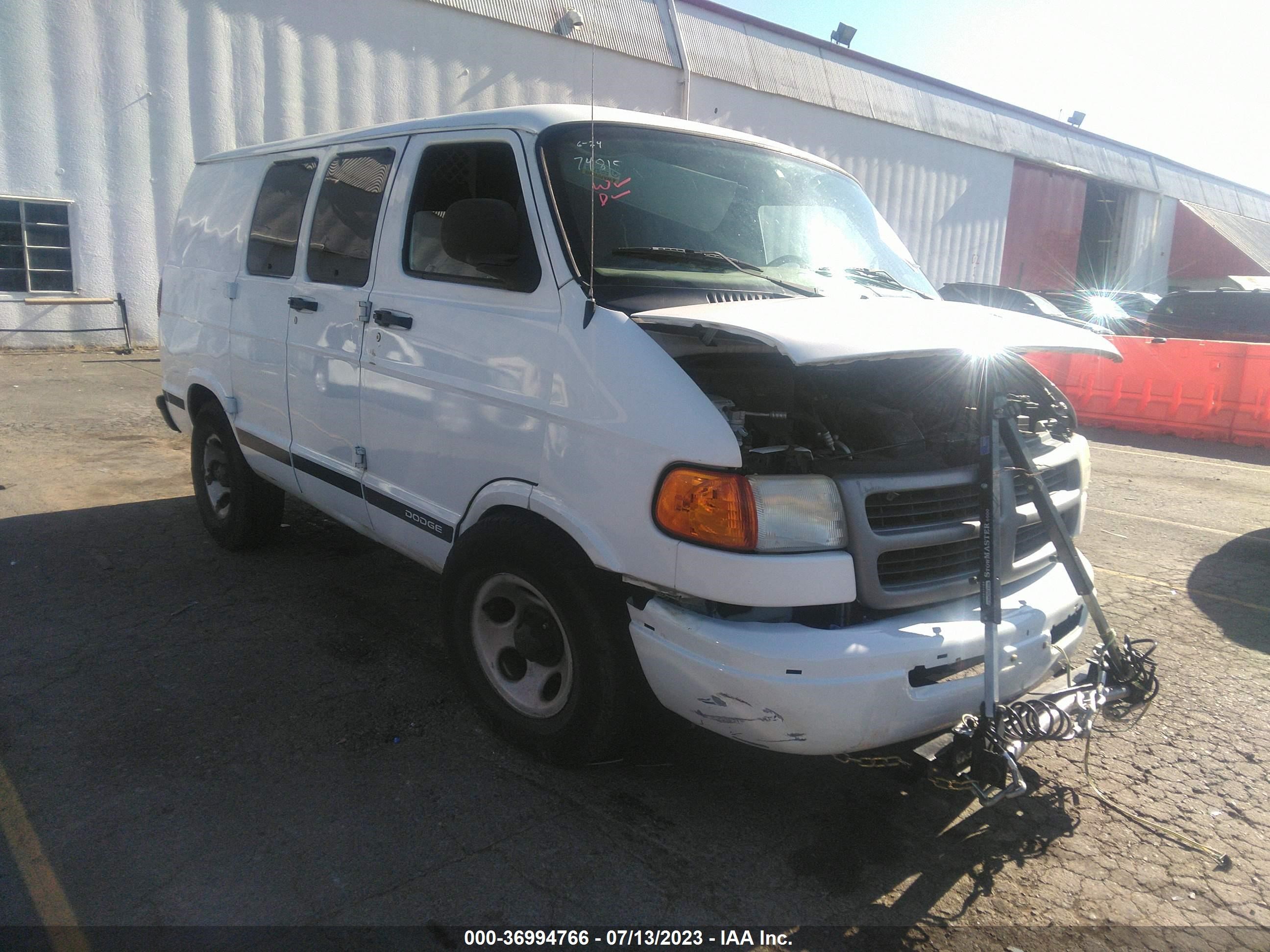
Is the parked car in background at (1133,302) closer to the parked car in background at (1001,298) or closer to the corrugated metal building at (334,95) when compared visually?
the corrugated metal building at (334,95)

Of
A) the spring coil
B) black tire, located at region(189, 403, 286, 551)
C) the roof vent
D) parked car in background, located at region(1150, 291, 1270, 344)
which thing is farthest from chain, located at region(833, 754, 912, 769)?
parked car in background, located at region(1150, 291, 1270, 344)

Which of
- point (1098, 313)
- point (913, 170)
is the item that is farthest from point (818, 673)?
point (913, 170)

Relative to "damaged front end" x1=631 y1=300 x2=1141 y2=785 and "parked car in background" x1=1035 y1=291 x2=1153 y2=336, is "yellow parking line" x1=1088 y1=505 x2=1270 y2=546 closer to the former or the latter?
"damaged front end" x1=631 y1=300 x2=1141 y2=785

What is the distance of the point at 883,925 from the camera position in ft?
8.21

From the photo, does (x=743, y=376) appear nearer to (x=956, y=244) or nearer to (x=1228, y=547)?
(x=1228, y=547)

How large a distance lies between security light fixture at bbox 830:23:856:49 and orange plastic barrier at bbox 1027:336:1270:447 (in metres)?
18.1

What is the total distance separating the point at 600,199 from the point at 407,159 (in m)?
0.99

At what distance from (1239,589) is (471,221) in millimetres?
4962

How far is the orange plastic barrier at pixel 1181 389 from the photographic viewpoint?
→ 10.9 meters

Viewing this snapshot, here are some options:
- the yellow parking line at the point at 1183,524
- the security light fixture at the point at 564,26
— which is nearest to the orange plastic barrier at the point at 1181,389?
the yellow parking line at the point at 1183,524

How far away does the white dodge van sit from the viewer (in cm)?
256

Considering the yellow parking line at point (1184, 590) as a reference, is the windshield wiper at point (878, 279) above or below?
above

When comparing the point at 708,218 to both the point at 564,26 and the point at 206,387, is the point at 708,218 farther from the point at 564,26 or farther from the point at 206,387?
the point at 564,26

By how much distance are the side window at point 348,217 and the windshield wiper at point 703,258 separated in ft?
4.16
